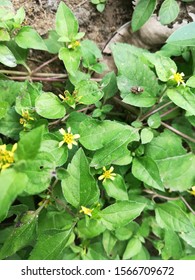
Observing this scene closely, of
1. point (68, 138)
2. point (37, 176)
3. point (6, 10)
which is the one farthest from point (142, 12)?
point (37, 176)

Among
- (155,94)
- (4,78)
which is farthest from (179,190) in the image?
(4,78)

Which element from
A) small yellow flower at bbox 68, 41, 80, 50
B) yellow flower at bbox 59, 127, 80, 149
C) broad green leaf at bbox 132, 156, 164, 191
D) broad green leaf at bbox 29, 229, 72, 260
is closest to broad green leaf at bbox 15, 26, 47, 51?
small yellow flower at bbox 68, 41, 80, 50

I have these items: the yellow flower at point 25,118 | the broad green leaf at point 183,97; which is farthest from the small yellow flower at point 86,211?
the broad green leaf at point 183,97

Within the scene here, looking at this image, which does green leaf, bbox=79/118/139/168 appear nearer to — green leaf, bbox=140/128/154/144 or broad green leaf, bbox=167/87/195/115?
green leaf, bbox=140/128/154/144

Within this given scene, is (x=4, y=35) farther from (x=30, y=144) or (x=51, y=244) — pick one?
(x=51, y=244)

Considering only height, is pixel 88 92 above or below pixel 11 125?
above

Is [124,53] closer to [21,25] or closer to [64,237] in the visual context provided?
[21,25]
